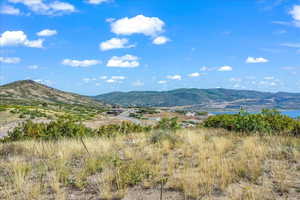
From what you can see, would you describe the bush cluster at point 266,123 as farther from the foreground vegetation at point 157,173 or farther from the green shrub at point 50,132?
the green shrub at point 50,132

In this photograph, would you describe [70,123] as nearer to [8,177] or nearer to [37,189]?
[8,177]

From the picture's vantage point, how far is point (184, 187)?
461 centimetres

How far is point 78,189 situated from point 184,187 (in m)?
2.33

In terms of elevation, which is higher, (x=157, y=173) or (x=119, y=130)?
(x=157, y=173)

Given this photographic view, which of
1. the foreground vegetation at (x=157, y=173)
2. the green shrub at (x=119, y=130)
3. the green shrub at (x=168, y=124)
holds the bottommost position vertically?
the green shrub at (x=119, y=130)

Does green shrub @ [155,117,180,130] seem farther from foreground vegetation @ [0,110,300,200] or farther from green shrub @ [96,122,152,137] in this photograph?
foreground vegetation @ [0,110,300,200]

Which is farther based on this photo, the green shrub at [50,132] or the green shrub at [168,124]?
the green shrub at [168,124]

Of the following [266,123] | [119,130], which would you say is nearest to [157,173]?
[266,123]

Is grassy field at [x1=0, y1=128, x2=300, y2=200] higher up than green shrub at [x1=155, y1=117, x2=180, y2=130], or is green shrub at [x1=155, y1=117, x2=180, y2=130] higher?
green shrub at [x1=155, y1=117, x2=180, y2=130]

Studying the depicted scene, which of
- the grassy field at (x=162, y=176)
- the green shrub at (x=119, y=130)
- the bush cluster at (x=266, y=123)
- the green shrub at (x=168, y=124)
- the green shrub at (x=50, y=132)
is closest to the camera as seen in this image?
the grassy field at (x=162, y=176)

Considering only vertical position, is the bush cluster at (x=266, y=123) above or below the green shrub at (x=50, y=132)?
above

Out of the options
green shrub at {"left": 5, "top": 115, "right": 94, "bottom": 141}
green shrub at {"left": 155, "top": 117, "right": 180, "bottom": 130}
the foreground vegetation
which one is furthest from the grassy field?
green shrub at {"left": 155, "top": 117, "right": 180, "bottom": 130}

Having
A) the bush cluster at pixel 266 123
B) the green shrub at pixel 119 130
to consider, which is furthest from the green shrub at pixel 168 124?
the bush cluster at pixel 266 123

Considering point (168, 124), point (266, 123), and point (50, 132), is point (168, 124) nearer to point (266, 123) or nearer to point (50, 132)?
point (266, 123)
